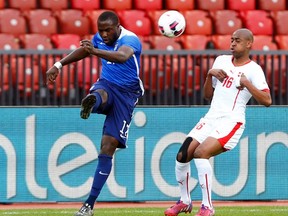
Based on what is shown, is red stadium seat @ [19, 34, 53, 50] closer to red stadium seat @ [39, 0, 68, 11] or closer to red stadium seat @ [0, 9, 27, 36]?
red stadium seat @ [0, 9, 27, 36]

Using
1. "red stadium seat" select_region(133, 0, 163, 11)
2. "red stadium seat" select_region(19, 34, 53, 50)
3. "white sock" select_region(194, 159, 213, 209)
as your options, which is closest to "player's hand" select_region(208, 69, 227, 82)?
"white sock" select_region(194, 159, 213, 209)

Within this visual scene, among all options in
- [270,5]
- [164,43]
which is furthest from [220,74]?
[270,5]

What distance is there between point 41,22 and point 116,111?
512 cm

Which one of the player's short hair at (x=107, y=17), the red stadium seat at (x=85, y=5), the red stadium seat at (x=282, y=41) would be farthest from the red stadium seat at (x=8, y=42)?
the player's short hair at (x=107, y=17)

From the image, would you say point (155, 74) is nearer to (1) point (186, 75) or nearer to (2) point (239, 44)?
(1) point (186, 75)

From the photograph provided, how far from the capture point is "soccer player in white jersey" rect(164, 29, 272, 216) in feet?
29.2

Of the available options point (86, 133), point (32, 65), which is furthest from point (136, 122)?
point (32, 65)

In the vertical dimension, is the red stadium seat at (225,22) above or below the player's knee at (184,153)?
above

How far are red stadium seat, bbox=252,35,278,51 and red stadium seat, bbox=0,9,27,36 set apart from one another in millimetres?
3493

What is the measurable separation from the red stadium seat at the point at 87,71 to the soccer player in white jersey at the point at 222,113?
9.47ft

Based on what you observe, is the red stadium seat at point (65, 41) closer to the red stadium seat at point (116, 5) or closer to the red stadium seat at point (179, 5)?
the red stadium seat at point (116, 5)

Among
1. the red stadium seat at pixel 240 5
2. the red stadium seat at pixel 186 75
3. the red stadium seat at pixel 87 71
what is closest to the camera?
the red stadium seat at pixel 87 71

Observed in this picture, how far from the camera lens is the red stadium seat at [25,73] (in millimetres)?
11578

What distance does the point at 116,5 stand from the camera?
1467cm
